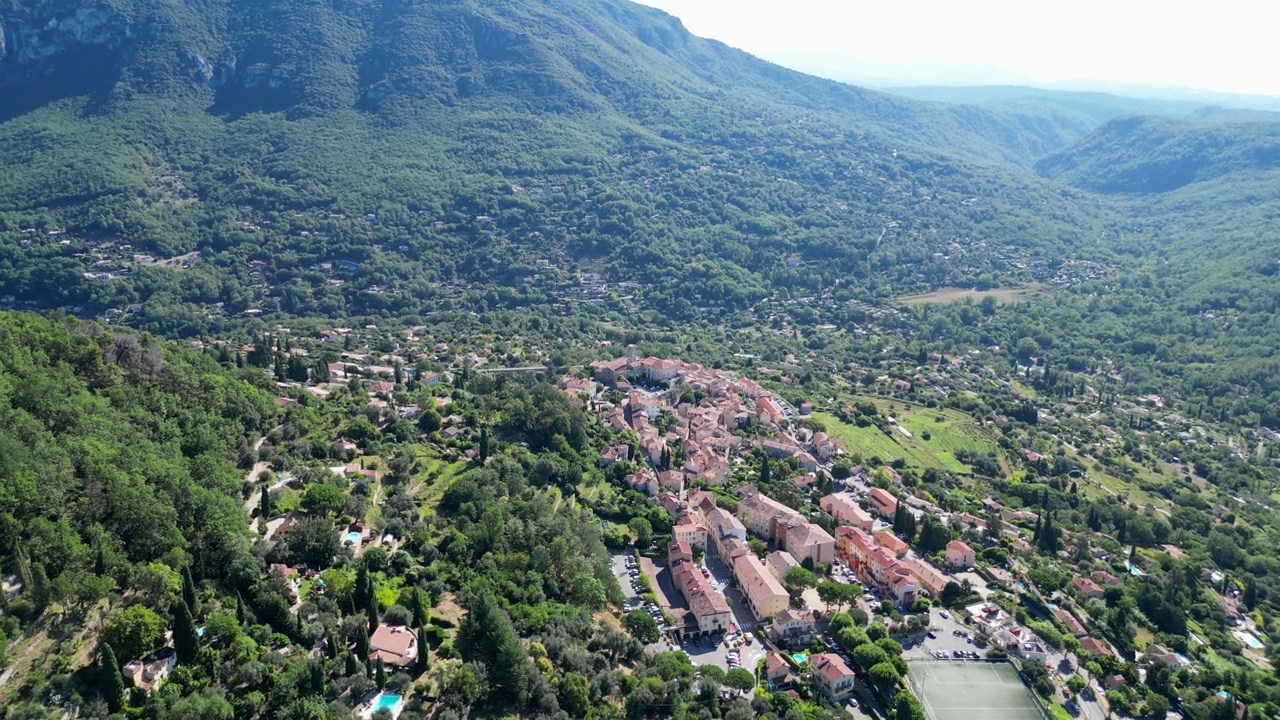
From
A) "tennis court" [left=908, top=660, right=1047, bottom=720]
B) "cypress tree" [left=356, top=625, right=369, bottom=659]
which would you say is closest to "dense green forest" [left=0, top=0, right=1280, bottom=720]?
"cypress tree" [left=356, top=625, right=369, bottom=659]

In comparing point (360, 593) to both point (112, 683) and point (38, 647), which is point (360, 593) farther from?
point (38, 647)

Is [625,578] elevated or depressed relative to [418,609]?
depressed

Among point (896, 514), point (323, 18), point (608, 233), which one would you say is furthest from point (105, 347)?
point (323, 18)

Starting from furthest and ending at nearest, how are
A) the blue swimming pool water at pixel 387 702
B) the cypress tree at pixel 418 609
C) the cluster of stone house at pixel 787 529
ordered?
the cluster of stone house at pixel 787 529 → the cypress tree at pixel 418 609 → the blue swimming pool water at pixel 387 702

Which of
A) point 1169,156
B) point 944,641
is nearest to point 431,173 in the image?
point 944,641

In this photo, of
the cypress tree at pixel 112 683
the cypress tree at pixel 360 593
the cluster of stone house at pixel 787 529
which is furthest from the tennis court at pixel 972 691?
the cypress tree at pixel 112 683

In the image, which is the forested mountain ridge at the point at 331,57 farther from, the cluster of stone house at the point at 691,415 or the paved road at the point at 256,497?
the paved road at the point at 256,497

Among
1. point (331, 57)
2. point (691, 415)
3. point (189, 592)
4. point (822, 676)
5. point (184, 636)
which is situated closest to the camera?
point (184, 636)
